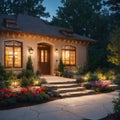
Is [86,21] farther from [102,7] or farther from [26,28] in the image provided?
[26,28]

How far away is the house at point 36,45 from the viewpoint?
1705 cm

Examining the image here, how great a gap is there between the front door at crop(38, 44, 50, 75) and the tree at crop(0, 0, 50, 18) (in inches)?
726

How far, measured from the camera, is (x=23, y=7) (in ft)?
123

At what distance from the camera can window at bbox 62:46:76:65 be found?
20.1m

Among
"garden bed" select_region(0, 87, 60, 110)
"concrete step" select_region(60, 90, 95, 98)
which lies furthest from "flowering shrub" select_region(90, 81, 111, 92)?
"garden bed" select_region(0, 87, 60, 110)

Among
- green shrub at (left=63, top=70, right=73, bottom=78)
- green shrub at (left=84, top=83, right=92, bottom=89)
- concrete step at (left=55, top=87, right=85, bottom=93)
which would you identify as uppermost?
green shrub at (left=63, top=70, right=73, bottom=78)

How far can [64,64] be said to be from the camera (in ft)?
65.6

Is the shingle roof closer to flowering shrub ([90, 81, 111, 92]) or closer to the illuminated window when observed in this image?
the illuminated window

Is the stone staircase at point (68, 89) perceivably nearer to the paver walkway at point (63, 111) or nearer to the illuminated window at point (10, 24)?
the paver walkway at point (63, 111)

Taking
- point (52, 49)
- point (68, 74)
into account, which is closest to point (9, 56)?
point (52, 49)

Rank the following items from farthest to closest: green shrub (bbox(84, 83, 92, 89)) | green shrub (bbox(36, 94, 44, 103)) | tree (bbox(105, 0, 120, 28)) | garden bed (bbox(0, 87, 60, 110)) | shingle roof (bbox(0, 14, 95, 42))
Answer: tree (bbox(105, 0, 120, 28)) < shingle roof (bbox(0, 14, 95, 42)) < green shrub (bbox(84, 83, 92, 89)) < green shrub (bbox(36, 94, 44, 103)) < garden bed (bbox(0, 87, 60, 110))

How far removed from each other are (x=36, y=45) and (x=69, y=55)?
135 inches

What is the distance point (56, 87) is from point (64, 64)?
23.3 ft

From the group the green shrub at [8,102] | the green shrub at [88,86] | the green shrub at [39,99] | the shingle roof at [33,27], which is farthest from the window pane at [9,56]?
the green shrub at [8,102]
